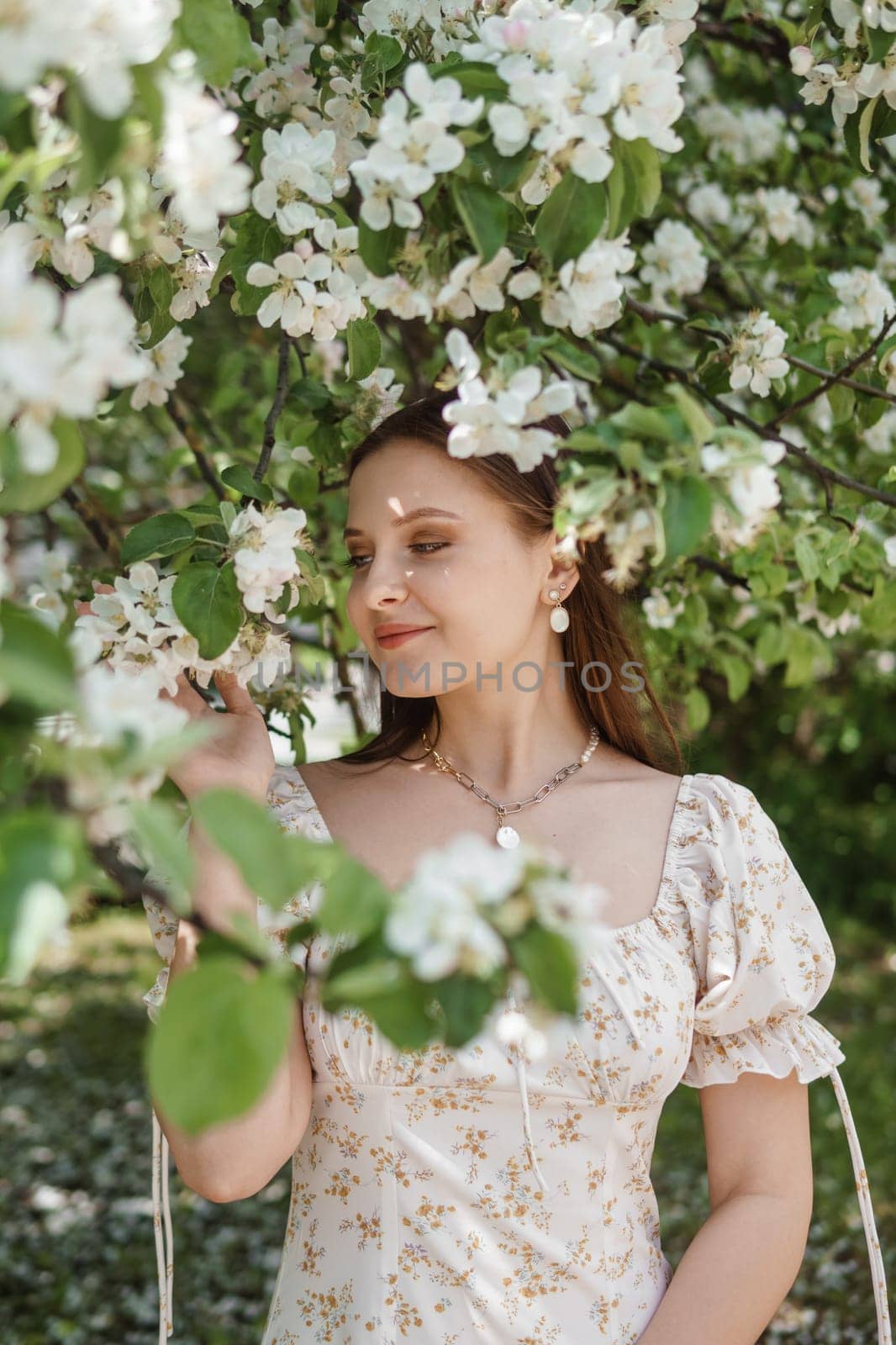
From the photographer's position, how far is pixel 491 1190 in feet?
5.41

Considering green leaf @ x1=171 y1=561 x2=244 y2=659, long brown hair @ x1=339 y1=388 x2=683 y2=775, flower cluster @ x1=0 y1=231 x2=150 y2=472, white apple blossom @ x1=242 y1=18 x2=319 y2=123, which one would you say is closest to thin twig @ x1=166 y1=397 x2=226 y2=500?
long brown hair @ x1=339 y1=388 x2=683 y2=775

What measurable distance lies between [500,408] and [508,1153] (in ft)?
3.32

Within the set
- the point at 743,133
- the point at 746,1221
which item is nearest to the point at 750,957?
the point at 746,1221

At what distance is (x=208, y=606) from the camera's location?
4.64 feet

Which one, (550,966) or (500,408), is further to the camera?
(500,408)

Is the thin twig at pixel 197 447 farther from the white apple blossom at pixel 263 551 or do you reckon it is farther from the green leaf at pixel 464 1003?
the green leaf at pixel 464 1003

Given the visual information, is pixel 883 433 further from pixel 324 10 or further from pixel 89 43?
pixel 89 43

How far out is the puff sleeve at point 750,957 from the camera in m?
1.73

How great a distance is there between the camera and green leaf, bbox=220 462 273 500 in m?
1.49

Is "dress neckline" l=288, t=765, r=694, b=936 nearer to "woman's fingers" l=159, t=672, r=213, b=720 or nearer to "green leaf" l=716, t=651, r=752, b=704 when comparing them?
"woman's fingers" l=159, t=672, r=213, b=720

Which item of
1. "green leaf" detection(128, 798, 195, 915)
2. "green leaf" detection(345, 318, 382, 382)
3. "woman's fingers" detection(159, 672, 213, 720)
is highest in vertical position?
"green leaf" detection(128, 798, 195, 915)

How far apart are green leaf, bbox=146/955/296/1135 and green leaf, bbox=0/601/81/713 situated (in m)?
0.17

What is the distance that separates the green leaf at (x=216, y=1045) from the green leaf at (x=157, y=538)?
80 centimetres

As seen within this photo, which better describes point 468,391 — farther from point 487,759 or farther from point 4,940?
point 487,759
